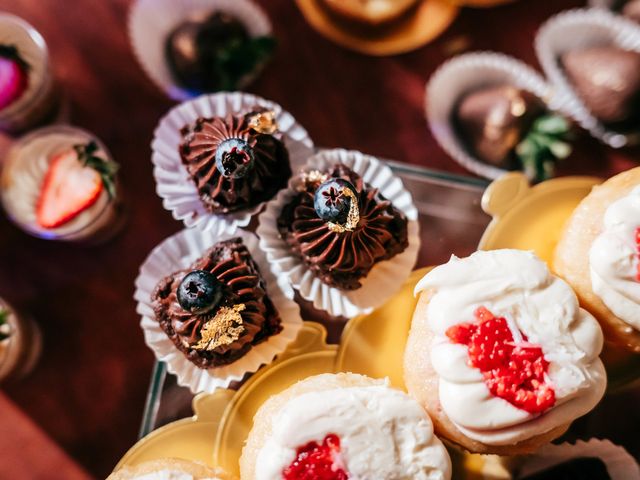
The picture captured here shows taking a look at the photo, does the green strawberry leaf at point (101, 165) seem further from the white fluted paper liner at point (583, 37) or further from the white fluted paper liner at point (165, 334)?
the white fluted paper liner at point (583, 37)

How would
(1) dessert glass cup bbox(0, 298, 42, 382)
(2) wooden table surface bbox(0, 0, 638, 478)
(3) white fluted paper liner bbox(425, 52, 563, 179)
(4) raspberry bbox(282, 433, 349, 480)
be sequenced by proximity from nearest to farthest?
(4) raspberry bbox(282, 433, 349, 480), (1) dessert glass cup bbox(0, 298, 42, 382), (2) wooden table surface bbox(0, 0, 638, 478), (3) white fluted paper liner bbox(425, 52, 563, 179)

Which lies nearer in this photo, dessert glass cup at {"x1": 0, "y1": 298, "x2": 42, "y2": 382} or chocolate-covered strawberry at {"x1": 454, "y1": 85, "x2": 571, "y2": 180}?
dessert glass cup at {"x1": 0, "y1": 298, "x2": 42, "y2": 382}

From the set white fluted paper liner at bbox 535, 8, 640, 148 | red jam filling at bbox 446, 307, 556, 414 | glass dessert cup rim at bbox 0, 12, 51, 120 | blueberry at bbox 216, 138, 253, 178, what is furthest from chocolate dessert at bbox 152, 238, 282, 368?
white fluted paper liner at bbox 535, 8, 640, 148

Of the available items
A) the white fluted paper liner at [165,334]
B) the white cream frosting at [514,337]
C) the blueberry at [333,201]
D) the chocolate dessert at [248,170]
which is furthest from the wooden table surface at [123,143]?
the white cream frosting at [514,337]

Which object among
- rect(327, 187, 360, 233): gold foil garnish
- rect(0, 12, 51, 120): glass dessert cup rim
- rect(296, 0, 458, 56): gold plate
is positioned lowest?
rect(327, 187, 360, 233): gold foil garnish

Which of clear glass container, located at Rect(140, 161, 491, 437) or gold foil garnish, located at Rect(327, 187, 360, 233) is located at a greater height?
gold foil garnish, located at Rect(327, 187, 360, 233)

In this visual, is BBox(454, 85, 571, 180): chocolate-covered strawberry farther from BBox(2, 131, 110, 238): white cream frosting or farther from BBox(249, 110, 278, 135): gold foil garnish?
BBox(2, 131, 110, 238): white cream frosting

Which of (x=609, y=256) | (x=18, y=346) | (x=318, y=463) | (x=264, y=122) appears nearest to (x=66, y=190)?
(x=18, y=346)
